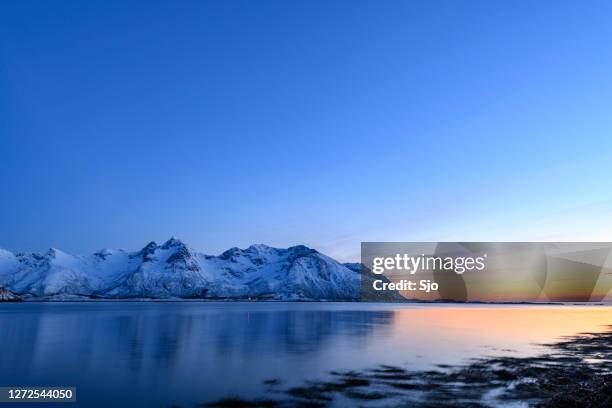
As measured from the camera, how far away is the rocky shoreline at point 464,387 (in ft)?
83.9

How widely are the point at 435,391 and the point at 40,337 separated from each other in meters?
56.2

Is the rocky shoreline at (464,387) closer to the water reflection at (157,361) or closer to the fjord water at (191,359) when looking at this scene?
the fjord water at (191,359)

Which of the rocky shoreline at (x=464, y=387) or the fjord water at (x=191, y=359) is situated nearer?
the rocky shoreline at (x=464, y=387)

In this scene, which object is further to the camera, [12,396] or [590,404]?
[12,396]

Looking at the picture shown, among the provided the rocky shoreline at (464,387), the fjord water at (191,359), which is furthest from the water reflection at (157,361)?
the rocky shoreline at (464,387)

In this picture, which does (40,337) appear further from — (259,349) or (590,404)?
(590,404)

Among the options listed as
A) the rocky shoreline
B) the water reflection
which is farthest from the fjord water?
the rocky shoreline

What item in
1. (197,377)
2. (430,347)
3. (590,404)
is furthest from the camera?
(430,347)

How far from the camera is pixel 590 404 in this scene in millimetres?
23719

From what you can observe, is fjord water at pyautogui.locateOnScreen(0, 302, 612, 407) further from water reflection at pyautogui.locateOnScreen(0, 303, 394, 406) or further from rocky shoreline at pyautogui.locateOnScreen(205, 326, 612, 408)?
rocky shoreline at pyautogui.locateOnScreen(205, 326, 612, 408)

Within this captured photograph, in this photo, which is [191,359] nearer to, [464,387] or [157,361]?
[157,361]

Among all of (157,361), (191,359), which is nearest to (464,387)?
(191,359)

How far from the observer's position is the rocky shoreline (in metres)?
25.6

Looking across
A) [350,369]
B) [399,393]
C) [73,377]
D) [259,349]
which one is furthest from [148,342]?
[399,393]
